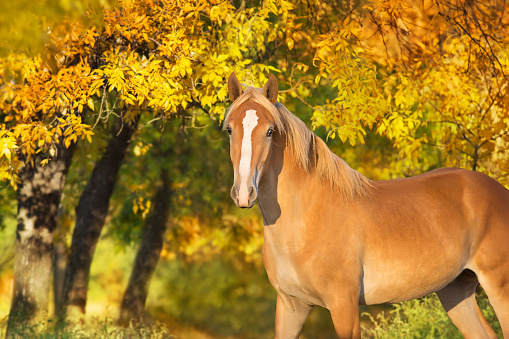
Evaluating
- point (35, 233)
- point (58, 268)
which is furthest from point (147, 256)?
point (35, 233)

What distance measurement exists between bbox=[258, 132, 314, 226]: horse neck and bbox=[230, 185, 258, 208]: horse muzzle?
1.70 ft

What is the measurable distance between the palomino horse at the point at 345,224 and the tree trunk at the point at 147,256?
342 inches

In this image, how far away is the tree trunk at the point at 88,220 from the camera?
36.3 ft

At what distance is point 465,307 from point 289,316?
1.88 metres

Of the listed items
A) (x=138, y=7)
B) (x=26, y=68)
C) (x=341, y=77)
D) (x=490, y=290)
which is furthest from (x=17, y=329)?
(x=490, y=290)

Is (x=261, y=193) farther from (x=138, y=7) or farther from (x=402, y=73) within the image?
(x=402, y=73)

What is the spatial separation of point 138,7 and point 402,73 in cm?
371

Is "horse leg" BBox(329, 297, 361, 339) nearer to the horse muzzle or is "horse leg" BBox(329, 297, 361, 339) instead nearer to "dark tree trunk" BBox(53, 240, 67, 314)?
the horse muzzle

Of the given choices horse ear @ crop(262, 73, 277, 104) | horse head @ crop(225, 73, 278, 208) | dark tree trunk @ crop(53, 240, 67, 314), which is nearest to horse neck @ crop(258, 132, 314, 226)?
horse head @ crop(225, 73, 278, 208)

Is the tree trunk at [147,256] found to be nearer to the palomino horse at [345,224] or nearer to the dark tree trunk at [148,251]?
the dark tree trunk at [148,251]

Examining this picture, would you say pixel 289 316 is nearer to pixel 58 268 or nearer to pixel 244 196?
pixel 244 196

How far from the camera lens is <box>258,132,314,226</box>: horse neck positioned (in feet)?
15.8

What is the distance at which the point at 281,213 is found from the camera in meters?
4.90

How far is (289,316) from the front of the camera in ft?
17.1
